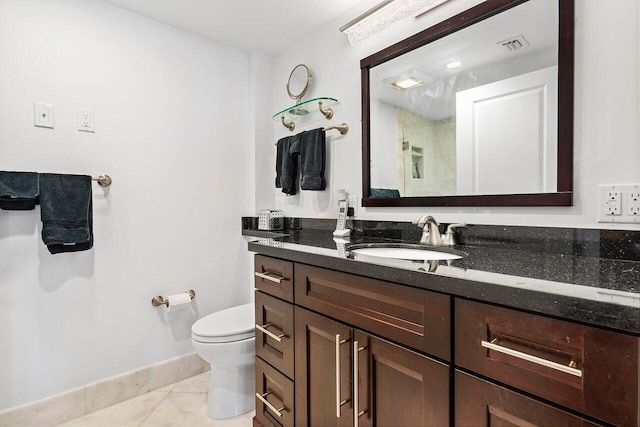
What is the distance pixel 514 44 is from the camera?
1214mm

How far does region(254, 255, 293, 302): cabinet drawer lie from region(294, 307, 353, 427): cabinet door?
102 mm

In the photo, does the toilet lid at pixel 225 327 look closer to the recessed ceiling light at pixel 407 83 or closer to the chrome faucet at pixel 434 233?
the chrome faucet at pixel 434 233

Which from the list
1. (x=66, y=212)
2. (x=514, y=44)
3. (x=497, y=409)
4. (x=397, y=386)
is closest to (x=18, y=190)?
(x=66, y=212)

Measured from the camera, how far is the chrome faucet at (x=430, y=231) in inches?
52.5

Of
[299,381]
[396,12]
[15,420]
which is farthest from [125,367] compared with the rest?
[396,12]

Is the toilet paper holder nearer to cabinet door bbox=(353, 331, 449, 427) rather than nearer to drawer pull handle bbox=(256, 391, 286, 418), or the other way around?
drawer pull handle bbox=(256, 391, 286, 418)

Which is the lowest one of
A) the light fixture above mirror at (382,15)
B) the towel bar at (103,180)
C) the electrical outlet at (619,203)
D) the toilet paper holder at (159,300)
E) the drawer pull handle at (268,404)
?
the drawer pull handle at (268,404)

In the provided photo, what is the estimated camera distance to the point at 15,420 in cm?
151

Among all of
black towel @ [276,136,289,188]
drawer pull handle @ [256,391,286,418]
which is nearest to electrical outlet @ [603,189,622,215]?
drawer pull handle @ [256,391,286,418]

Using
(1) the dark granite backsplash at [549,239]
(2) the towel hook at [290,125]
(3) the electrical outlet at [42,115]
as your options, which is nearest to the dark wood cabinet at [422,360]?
(1) the dark granite backsplash at [549,239]

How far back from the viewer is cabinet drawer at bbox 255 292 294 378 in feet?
4.22

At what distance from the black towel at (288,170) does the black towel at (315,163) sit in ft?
0.60

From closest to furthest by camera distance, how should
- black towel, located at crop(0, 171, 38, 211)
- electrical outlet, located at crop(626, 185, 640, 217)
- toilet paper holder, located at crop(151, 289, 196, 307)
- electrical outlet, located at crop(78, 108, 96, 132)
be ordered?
electrical outlet, located at crop(626, 185, 640, 217) → black towel, located at crop(0, 171, 38, 211) → electrical outlet, located at crop(78, 108, 96, 132) → toilet paper holder, located at crop(151, 289, 196, 307)

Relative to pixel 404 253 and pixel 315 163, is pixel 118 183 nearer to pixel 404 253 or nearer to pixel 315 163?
pixel 315 163
